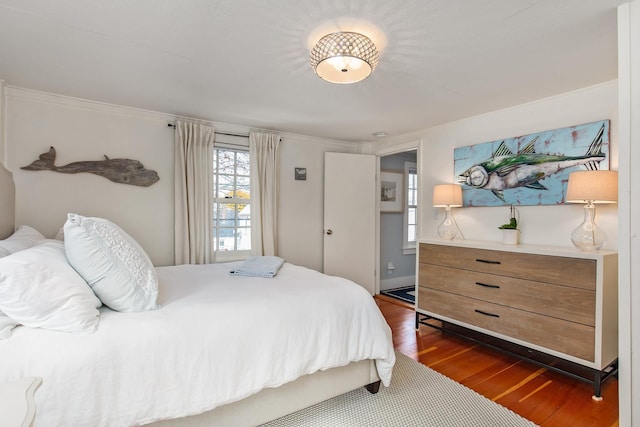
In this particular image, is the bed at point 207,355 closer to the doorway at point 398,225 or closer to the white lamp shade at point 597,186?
the white lamp shade at point 597,186

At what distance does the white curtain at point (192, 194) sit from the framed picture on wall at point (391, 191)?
2.63 m

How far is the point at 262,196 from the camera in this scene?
12.3 ft

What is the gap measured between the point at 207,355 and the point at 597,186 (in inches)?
106

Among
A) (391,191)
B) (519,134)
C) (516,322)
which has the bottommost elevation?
(516,322)

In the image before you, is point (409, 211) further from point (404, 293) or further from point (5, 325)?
point (5, 325)

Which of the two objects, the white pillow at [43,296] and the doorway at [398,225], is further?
the doorway at [398,225]

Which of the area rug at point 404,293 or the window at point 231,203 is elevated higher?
the window at point 231,203

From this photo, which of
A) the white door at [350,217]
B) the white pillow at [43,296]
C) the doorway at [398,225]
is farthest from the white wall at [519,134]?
the white pillow at [43,296]

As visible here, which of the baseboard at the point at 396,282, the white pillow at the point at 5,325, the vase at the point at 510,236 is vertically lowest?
the baseboard at the point at 396,282

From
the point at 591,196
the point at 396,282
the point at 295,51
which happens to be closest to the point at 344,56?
the point at 295,51

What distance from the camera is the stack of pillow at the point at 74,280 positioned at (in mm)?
1232

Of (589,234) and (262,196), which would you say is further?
(262,196)

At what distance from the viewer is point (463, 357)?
263 cm

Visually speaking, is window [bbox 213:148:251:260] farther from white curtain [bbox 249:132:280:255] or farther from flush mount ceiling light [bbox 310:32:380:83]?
flush mount ceiling light [bbox 310:32:380:83]
